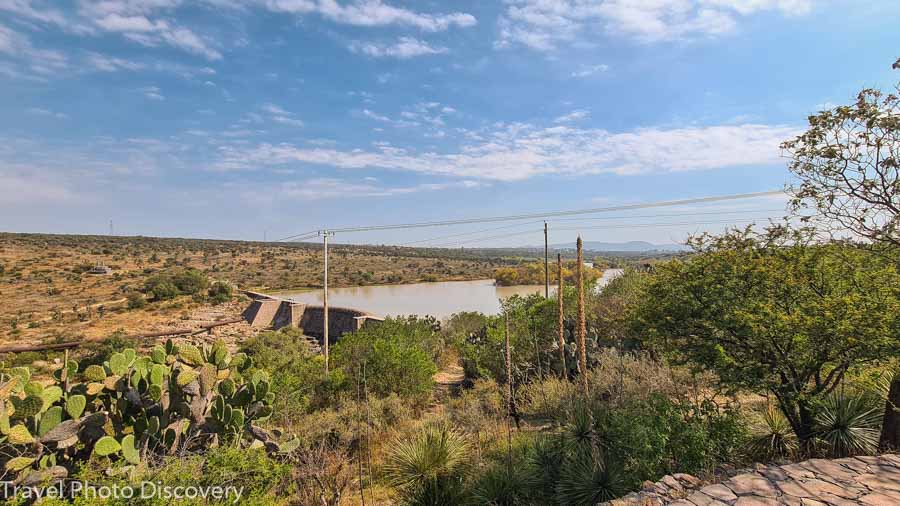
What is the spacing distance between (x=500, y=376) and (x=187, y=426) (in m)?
9.69

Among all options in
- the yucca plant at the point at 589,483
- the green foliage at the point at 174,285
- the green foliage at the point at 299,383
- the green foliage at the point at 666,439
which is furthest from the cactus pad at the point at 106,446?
the green foliage at the point at 174,285

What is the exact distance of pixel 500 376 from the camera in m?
14.2

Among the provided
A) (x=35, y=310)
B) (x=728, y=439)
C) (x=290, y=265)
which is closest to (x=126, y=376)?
(x=728, y=439)

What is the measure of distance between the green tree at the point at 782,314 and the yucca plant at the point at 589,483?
96.0 inches

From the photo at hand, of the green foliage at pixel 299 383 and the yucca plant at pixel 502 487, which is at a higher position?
the yucca plant at pixel 502 487

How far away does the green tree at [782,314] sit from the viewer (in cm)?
595

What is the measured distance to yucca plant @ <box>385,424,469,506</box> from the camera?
6.43 m

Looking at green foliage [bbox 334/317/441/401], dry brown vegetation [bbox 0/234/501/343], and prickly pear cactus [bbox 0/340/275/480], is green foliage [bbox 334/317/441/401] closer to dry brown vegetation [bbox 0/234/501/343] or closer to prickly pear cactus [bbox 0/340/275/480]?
prickly pear cactus [bbox 0/340/275/480]

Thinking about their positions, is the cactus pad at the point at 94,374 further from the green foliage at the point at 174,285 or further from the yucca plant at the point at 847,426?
the green foliage at the point at 174,285

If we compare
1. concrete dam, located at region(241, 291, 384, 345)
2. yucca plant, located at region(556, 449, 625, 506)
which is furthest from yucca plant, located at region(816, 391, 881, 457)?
concrete dam, located at region(241, 291, 384, 345)

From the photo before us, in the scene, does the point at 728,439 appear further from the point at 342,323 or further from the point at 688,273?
the point at 342,323

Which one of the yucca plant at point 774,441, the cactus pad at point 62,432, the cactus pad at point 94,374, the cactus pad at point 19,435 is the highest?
the cactus pad at point 94,374

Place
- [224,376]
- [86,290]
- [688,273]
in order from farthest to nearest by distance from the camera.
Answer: [86,290] → [688,273] → [224,376]

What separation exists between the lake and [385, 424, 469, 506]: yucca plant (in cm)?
2096
